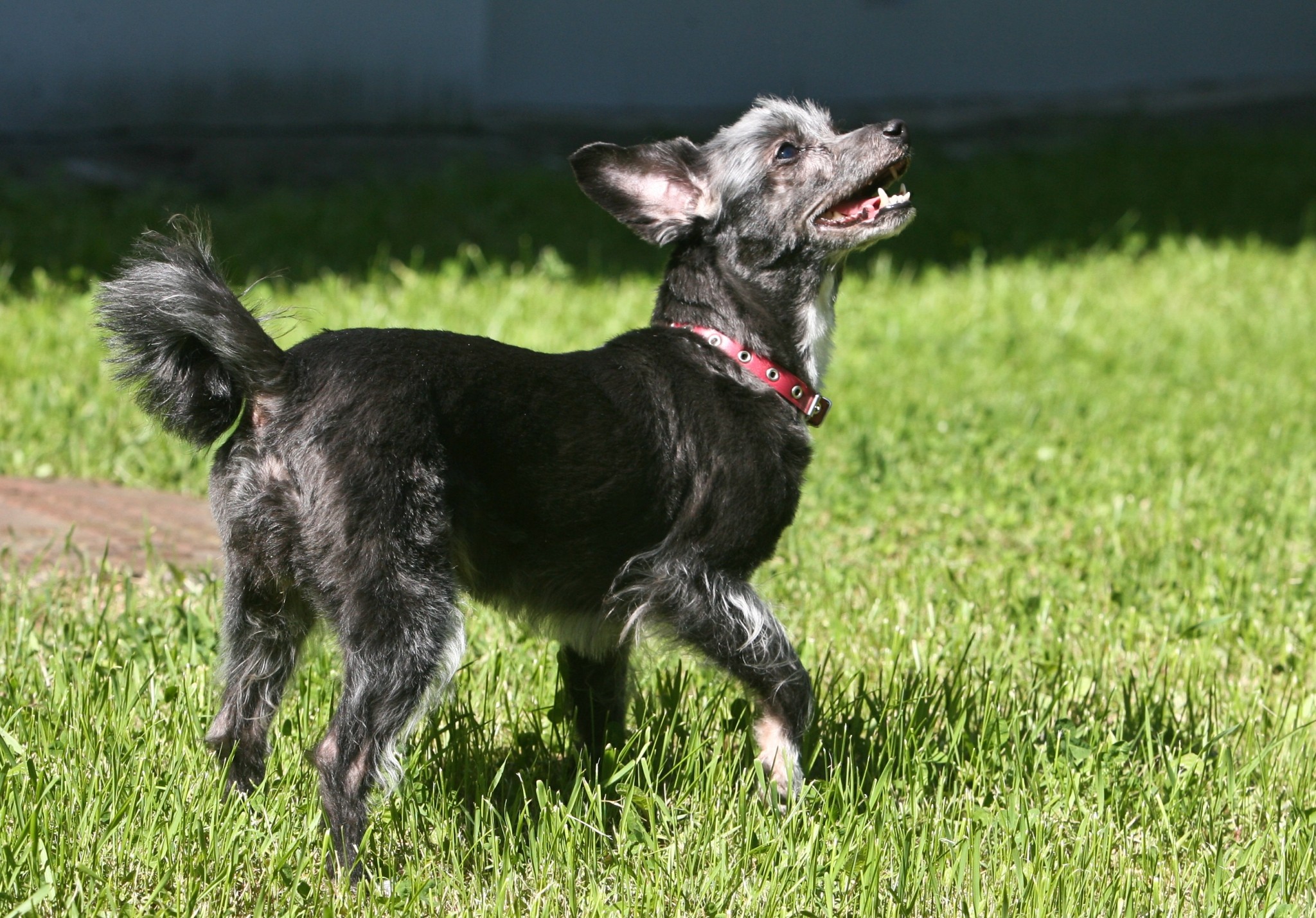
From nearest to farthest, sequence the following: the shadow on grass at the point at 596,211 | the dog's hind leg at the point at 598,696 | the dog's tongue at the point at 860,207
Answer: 1. the dog's hind leg at the point at 598,696
2. the dog's tongue at the point at 860,207
3. the shadow on grass at the point at 596,211

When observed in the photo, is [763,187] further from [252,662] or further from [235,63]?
[235,63]

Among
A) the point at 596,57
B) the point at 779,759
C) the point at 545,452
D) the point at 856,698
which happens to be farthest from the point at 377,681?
the point at 596,57

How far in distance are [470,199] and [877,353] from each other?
3.81 metres

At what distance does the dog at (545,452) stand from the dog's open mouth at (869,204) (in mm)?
11

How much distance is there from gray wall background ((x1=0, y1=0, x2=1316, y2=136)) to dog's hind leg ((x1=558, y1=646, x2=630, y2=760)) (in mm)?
8689

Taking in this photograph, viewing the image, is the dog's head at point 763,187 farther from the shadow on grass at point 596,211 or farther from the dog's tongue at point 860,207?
the shadow on grass at point 596,211

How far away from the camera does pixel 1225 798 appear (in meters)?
3.51

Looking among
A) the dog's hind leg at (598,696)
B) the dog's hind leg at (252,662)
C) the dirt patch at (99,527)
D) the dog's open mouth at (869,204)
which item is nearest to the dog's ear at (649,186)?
the dog's open mouth at (869,204)

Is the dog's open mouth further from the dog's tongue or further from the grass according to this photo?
the grass

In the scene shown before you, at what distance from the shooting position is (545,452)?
3.18m

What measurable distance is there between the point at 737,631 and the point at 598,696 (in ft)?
1.73

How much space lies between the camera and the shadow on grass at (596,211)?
29.5 ft

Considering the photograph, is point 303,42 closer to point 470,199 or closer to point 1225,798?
point 470,199

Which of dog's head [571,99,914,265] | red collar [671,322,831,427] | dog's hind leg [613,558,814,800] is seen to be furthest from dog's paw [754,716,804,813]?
→ dog's head [571,99,914,265]
